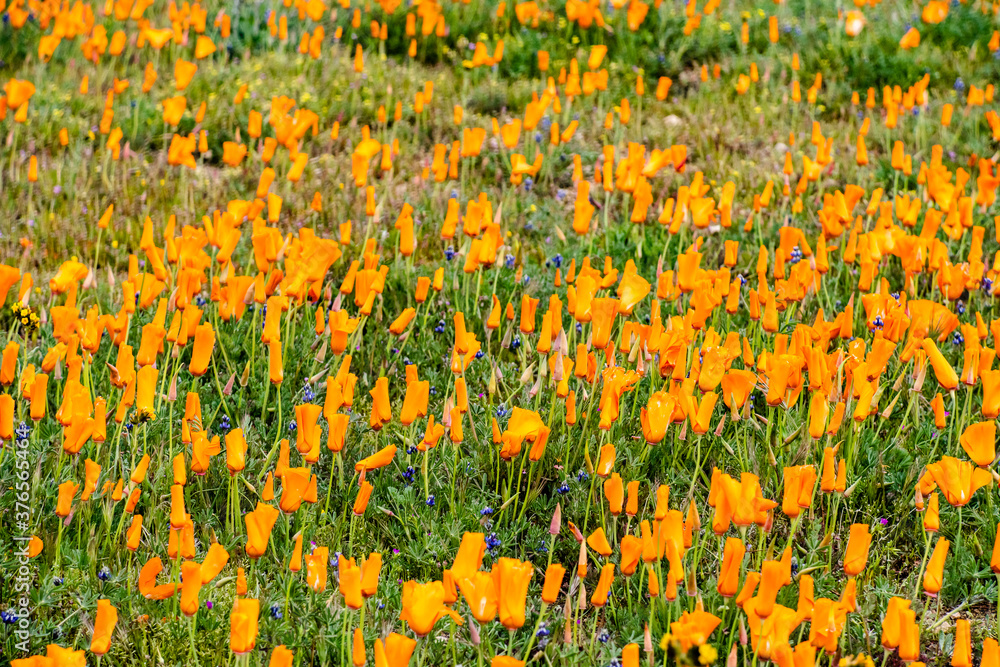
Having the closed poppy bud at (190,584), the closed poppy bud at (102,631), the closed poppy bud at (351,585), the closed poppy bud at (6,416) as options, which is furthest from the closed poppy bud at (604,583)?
the closed poppy bud at (6,416)

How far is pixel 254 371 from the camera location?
323 centimetres

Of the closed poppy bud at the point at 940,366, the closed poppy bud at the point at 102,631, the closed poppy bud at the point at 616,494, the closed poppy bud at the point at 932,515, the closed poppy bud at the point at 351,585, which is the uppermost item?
the closed poppy bud at the point at 940,366

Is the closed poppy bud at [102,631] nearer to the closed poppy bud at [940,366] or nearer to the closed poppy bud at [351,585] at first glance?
the closed poppy bud at [351,585]

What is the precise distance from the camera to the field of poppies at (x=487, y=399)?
2.15 meters

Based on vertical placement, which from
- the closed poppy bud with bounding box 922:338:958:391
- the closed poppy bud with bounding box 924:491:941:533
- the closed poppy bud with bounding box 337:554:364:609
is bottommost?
the closed poppy bud with bounding box 337:554:364:609

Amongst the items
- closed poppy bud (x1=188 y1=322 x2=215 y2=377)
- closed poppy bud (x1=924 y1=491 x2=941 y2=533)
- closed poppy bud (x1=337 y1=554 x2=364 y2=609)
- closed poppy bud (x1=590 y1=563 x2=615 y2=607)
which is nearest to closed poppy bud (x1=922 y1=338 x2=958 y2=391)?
closed poppy bud (x1=924 y1=491 x2=941 y2=533)

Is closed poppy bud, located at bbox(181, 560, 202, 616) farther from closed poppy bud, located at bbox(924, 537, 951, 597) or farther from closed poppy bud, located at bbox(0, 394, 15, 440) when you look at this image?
closed poppy bud, located at bbox(924, 537, 951, 597)

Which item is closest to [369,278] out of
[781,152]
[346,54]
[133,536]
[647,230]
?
[133,536]

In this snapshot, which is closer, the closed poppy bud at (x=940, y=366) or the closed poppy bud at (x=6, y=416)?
the closed poppy bud at (x=6, y=416)

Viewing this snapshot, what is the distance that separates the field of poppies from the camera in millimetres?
2152

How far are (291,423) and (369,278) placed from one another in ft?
1.76

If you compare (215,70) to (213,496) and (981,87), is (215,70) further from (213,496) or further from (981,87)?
(981,87)

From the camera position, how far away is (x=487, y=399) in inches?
124

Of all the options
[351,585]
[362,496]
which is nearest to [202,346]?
[362,496]
